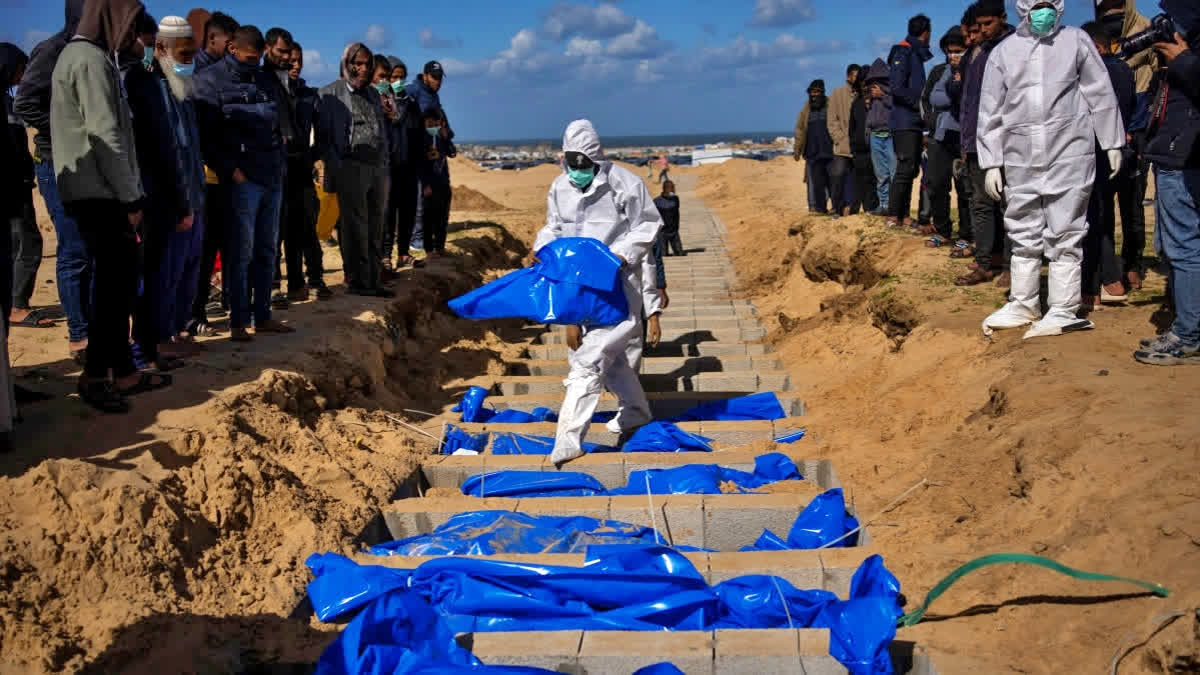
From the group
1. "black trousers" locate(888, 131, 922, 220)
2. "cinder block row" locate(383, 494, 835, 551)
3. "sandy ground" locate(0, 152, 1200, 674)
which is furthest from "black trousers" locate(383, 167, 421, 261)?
"cinder block row" locate(383, 494, 835, 551)

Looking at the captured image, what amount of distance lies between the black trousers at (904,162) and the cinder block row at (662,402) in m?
3.51

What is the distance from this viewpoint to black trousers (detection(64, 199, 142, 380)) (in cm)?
466

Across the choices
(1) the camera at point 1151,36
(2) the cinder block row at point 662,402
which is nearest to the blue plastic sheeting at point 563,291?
(2) the cinder block row at point 662,402

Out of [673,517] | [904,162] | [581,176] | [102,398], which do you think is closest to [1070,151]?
[581,176]

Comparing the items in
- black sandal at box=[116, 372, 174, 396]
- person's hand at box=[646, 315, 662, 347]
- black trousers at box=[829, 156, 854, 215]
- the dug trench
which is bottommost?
the dug trench

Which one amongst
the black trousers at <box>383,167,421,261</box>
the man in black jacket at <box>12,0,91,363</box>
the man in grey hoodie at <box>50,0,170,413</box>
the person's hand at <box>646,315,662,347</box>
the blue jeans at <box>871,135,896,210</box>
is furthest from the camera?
the blue jeans at <box>871,135,896,210</box>

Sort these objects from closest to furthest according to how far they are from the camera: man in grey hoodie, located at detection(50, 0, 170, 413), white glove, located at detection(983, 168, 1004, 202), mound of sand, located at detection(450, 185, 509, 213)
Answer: man in grey hoodie, located at detection(50, 0, 170, 413)
white glove, located at detection(983, 168, 1004, 202)
mound of sand, located at detection(450, 185, 509, 213)

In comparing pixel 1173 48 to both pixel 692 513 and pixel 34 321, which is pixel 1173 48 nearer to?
pixel 692 513

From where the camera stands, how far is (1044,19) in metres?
5.55

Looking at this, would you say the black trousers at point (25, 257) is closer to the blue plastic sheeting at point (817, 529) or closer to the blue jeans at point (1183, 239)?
the blue plastic sheeting at point (817, 529)

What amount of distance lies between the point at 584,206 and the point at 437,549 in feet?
7.75

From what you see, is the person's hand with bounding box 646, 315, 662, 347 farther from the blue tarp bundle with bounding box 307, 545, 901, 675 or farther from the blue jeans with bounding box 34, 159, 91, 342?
the blue jeans with bounding box 34, 159, 91, 342

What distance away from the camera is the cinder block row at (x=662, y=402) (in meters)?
6.98

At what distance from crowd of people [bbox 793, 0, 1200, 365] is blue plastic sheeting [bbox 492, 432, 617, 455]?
2.60 metres
